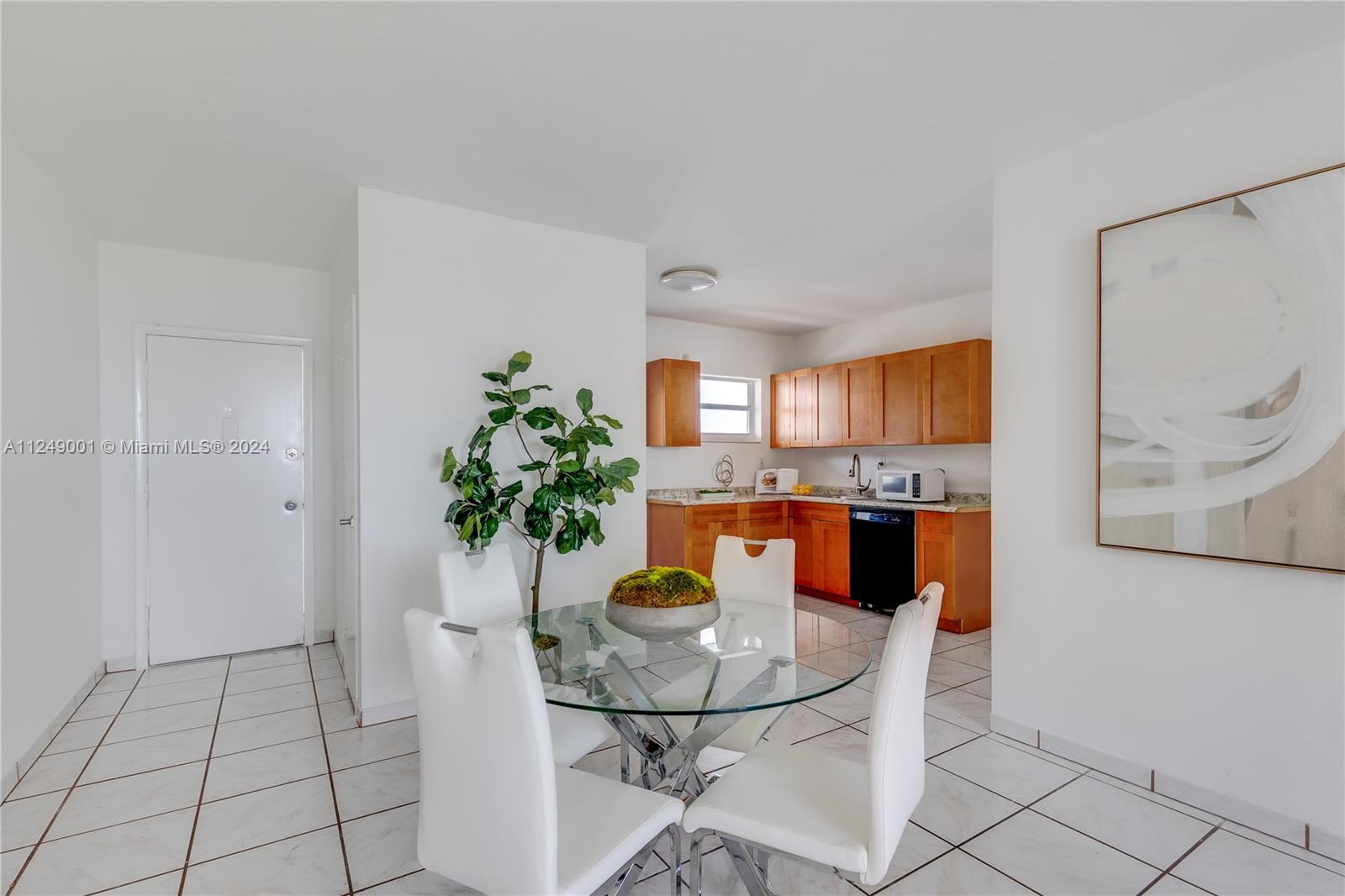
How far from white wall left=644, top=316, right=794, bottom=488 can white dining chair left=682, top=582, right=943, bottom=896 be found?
14.5 feet

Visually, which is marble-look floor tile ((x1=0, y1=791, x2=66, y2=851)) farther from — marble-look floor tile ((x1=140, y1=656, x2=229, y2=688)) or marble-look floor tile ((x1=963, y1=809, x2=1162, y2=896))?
marble-look floor tile ((x1=963, y1=809, x2=1162, y2=896))

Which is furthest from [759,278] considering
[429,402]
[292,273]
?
[292,273]

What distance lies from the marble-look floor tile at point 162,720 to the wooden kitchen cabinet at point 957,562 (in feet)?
15.0

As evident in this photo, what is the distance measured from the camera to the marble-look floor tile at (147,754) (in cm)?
266

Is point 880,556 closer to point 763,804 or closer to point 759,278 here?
point 759,278

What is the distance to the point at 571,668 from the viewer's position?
6.29ft

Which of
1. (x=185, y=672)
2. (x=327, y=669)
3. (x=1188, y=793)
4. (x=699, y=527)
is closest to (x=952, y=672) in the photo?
(x=1188, y=793)

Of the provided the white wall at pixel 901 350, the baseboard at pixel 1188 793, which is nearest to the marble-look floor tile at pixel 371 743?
the baseboard at pixel 1188 793

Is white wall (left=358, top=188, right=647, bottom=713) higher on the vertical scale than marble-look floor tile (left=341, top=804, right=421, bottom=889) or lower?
higher

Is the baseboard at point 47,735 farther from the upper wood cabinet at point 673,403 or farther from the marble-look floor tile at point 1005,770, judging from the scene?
the upper wood cabinet at point 673,403

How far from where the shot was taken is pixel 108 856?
2090 mm

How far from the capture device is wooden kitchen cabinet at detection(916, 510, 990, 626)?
15.5ft

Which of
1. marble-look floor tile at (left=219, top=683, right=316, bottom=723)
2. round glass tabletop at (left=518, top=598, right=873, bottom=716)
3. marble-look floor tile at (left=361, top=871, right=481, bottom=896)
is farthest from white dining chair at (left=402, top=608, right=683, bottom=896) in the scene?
marble-look floor tile at (left=219, top=683, right=316, bottom=723)

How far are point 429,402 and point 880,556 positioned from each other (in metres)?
3.67
